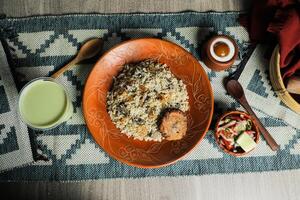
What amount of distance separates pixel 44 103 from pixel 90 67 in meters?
0.19

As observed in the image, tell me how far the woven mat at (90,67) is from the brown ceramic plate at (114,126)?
0.32 ft

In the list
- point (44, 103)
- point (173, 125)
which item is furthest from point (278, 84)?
point (44, 103)

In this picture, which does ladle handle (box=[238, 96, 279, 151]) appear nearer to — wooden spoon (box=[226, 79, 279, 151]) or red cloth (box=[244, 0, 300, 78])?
wooden spoon (box=[226, 79, 279, 151])

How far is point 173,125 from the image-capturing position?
1042 mm

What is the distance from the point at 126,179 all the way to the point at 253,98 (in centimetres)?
49

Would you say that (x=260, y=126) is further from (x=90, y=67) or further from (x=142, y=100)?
(x=90, y=67)

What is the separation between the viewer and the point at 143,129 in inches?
41.9

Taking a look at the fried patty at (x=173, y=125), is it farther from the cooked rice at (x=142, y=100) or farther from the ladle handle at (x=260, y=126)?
the ladle handle at (x=260, y=126)

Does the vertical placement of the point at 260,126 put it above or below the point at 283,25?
below

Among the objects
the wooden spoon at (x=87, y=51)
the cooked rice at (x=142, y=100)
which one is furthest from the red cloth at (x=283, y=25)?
the wooden spoon at (x=87, y=51)

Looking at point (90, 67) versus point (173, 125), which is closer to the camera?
point (173, 125)

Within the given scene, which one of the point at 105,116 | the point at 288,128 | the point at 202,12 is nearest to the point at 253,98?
the point at 288,128

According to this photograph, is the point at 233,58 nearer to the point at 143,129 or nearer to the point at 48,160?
the point at 143,129

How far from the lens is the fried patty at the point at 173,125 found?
3.42 feet
